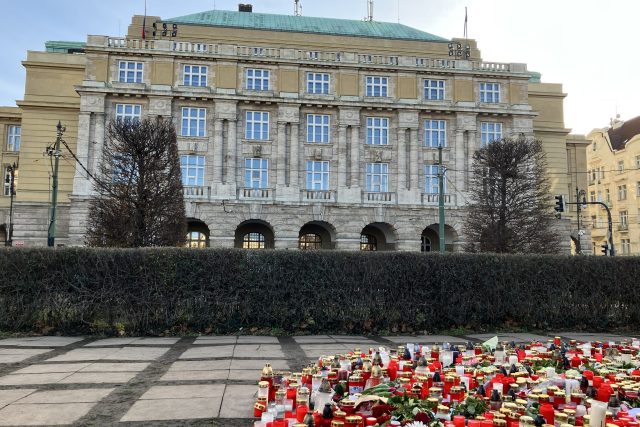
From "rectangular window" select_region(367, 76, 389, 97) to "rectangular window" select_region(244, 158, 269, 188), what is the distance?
453 inches

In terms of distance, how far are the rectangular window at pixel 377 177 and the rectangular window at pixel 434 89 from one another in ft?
24.8

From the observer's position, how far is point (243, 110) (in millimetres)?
42000

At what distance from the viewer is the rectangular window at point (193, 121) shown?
4100 cm

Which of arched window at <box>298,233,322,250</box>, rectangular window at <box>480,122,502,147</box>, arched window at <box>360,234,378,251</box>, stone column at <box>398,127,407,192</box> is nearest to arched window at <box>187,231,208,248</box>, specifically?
arched window at <box>298,233,322,250</box>

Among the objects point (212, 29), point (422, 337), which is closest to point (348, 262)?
point (422, 337)

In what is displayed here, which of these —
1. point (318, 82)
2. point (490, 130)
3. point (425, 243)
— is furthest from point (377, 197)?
point (490, 130)

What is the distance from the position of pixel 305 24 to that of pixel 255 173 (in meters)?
21.0

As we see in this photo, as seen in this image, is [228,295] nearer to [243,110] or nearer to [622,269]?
[622,269]

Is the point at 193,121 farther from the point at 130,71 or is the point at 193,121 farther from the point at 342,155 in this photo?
the point at 342,155

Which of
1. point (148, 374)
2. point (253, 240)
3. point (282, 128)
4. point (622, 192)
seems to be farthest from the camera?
point (622, 192)

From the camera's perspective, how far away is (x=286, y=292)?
1327 centimetres

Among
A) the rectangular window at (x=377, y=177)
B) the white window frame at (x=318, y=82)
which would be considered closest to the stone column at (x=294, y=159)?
the white window frame at (x=318, y=82)

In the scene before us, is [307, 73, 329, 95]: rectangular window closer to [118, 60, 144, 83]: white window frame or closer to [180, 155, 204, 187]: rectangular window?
[180, 155, 204, 187]: rectangular window

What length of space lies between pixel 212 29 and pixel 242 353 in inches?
1699
